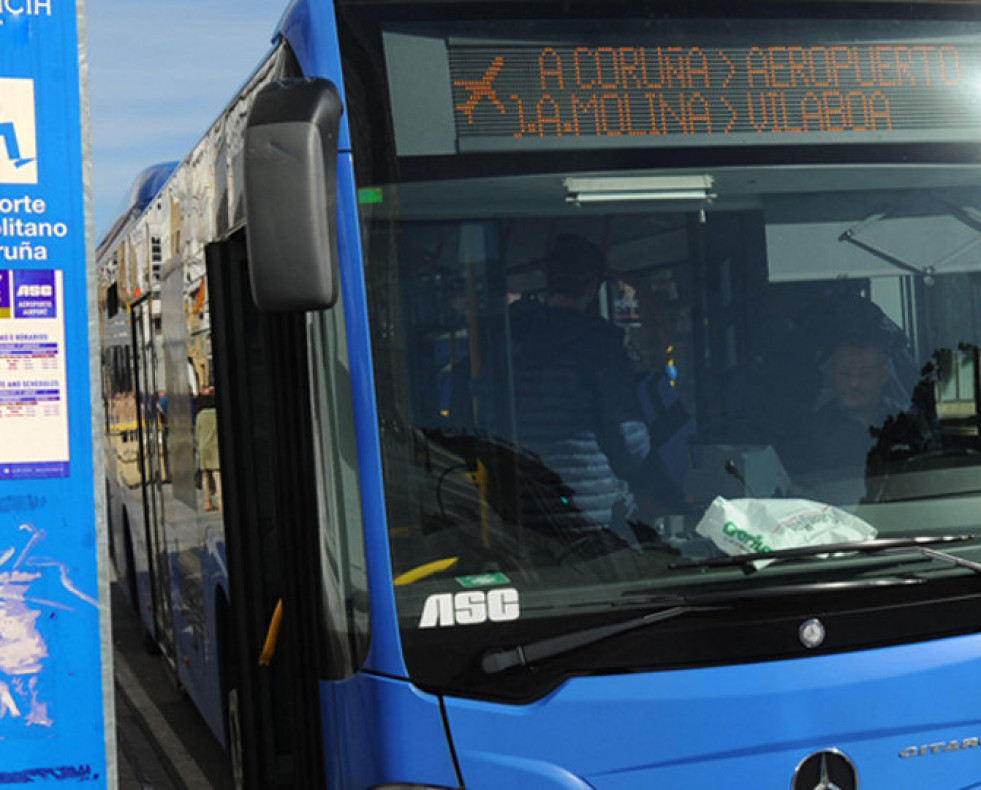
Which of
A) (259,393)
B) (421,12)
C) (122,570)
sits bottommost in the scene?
(122,570)

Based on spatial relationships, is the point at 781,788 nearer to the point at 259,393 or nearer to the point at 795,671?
the point at 795,671

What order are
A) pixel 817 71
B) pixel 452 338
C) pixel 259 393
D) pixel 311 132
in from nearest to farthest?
pixel 311 132, pixel 452 338, pixel 817 71, pixel 259 393

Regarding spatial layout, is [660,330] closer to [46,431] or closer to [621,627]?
[621,627]

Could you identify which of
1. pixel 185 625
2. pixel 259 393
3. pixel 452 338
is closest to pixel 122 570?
pixel 185 625

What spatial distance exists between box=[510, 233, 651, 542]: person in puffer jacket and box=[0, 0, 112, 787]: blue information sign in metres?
1.13

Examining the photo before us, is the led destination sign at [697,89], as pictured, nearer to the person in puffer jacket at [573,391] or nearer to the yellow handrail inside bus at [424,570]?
the person in puffer jacket at [573,391]

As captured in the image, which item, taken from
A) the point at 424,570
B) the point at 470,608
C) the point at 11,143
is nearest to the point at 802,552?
the point at 470,608

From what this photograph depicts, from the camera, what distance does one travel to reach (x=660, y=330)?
12.3 ft

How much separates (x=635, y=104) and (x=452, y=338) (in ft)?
2.54

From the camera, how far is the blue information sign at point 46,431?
3.67 meters

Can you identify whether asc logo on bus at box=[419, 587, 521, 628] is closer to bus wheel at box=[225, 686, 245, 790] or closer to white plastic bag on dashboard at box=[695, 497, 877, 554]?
white plastic bag on dashboard at box=[695, 497, 877, 554]

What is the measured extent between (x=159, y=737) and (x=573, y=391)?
5229mm

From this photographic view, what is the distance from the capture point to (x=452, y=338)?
3.62m

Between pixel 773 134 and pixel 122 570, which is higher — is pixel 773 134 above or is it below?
above
